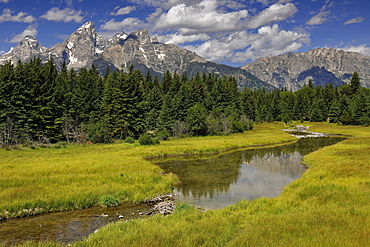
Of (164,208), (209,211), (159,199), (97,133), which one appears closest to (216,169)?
(159,199)

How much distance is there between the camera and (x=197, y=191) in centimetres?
2536

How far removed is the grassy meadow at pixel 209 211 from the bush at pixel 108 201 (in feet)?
2.40

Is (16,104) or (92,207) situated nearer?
(92,207)

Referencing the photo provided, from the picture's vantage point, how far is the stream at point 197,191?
15.6m

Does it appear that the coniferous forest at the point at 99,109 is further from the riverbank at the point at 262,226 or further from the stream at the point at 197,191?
the riverbank at the point at 262,226

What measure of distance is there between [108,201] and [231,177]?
15.9m

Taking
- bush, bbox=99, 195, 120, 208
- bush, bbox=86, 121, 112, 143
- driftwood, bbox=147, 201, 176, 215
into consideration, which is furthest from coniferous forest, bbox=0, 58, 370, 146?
driftwood, bbox=147, 201, 176, 215

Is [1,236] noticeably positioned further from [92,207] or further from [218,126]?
[218,126]

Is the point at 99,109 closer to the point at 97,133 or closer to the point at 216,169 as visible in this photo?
the point at 97,133

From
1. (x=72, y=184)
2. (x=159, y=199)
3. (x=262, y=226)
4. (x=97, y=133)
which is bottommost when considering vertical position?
(x=159, y=199)

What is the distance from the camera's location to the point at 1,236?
47.9 feet

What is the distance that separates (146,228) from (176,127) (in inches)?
2569

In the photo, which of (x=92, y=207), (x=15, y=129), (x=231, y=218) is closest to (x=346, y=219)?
(x=231, y=218)

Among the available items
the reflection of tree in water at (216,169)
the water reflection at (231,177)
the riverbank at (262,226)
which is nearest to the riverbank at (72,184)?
the reflection of tree in water at (216,169)
